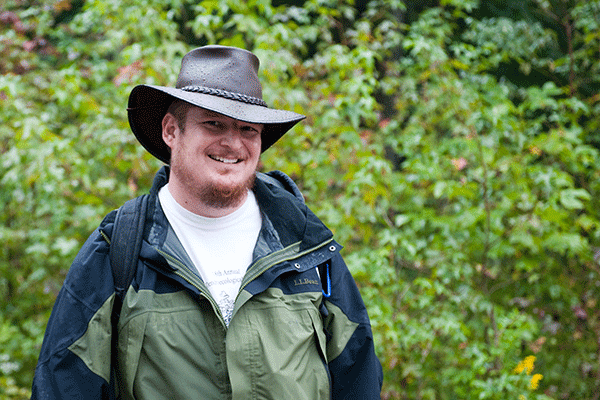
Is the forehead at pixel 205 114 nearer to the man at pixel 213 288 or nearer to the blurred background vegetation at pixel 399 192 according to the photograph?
the man at pixel 213 288

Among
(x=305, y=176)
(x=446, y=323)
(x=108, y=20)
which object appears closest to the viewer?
(x=446, y=323)

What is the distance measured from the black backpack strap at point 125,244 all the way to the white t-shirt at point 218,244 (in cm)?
14

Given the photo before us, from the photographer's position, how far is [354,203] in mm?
3711

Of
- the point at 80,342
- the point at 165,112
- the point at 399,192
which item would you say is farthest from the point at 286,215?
the point at 399,192

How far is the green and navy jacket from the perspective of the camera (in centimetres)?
156

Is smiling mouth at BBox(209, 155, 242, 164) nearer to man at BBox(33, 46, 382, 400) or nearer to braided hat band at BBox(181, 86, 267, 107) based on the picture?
man at BBox(33, 46, 382, 400)

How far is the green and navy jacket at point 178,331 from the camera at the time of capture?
1.56m

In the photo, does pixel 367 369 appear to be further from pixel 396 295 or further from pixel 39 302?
pixel 39 302

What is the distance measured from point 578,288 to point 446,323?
54.1 inches

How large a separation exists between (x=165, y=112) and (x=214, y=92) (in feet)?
1.20

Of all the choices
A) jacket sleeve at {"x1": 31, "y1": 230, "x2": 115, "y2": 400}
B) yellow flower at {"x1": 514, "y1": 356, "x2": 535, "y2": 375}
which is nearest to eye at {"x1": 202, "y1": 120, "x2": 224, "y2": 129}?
jacket sleeve at {"x1": 31, "y1": 230, "x2": 115, "y2": 400}

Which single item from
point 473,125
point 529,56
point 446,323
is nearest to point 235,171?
point 446,323

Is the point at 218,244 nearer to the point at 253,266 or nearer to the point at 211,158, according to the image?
the point at 253,266

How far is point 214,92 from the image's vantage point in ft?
5.86
